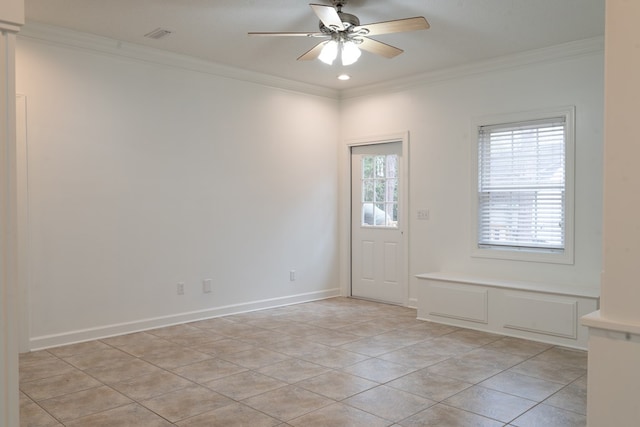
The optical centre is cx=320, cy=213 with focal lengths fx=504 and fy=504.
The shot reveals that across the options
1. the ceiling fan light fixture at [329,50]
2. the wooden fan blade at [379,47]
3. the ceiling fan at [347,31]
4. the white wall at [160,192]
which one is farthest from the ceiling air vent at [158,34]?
the wooden fan blade at [379,47]

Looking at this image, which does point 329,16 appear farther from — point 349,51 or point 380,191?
point 380,191

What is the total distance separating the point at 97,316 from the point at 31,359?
27.7 inches

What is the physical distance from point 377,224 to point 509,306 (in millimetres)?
2143

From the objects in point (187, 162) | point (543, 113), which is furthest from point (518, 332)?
point (187, 162)

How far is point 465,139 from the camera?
553 centimetres

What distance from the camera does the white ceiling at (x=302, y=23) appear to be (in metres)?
3.83

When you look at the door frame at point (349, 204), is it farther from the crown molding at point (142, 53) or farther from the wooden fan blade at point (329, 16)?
the wooden fan blade at point (329, 16)

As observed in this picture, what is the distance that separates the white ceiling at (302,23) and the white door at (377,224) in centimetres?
144

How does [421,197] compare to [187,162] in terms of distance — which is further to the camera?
[421,197]

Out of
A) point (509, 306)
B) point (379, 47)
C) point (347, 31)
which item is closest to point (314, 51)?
point (347, 31)

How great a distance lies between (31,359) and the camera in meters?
3.98

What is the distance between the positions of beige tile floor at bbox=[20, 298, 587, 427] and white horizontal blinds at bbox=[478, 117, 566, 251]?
1.09 metres

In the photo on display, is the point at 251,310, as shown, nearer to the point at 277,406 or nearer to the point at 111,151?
the point at 111,151

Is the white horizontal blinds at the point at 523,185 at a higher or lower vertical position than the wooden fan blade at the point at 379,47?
lower
